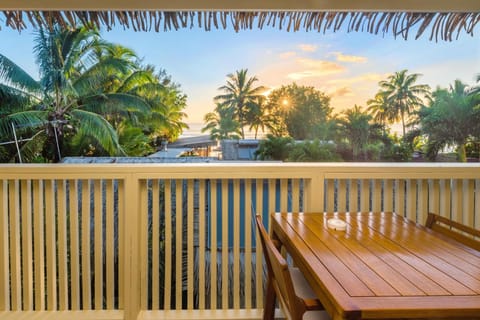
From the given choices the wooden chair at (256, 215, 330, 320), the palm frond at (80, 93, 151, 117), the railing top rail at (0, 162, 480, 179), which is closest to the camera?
the wooden chair at (256, 215, 330, 320)

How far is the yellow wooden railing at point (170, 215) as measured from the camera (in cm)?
188

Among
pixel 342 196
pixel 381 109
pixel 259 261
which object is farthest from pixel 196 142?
pixel 381 109

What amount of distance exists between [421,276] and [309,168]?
98 centimetres

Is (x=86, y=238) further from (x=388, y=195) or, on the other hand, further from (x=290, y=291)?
(x=388, y=195)

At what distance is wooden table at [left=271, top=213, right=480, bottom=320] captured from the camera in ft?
2.77

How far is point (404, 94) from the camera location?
2.64 meters

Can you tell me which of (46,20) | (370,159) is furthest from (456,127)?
(46,20)

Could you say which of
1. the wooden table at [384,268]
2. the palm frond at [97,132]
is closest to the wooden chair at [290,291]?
the wooden table at [384,268]

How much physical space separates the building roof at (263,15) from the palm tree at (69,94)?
2.98 feet

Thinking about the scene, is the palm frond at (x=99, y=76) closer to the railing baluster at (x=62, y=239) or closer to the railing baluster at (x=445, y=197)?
the railing baluster at (x=62, y=239)

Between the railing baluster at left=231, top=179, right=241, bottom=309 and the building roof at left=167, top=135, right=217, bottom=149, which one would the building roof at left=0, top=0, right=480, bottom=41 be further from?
the railing baluster at left=231, top=179, right=241, bottom=309

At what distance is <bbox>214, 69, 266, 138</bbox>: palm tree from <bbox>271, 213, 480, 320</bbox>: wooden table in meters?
1.35

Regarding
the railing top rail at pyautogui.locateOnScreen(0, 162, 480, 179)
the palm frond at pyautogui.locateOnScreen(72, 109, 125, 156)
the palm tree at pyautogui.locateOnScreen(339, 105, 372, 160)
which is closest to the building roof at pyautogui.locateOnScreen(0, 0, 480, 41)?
the palm tree at pyautogui.locateOnScreen(339, 105, 372, 160)

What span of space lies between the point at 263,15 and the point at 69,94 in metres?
4.18
